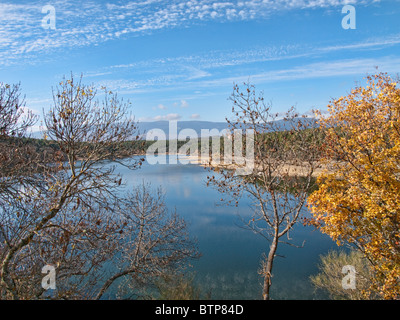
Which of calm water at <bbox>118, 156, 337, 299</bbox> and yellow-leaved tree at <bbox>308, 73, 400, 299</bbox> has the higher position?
yellow-leaved tree at <bbox>308, 73, 400, 299</bbox>

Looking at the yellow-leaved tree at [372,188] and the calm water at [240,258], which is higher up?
the yellow-leaved tree at [372,188]

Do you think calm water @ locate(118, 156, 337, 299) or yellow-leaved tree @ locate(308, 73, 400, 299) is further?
calm water @ locate(118, 156, 337, 299)

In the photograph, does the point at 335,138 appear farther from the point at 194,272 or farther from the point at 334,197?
the point at 194,272

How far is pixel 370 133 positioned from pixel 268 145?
15.2 feet

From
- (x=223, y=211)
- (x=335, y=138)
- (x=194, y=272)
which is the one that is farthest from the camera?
(x=223, y=211)

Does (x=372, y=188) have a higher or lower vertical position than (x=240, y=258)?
higher

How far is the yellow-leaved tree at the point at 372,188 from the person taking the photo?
26.8ft

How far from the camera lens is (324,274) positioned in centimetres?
1496

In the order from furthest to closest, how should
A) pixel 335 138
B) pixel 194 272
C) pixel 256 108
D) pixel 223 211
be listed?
pixel 223 211 → pixel 194 272 → pixel 256 108 → pixel 335 138

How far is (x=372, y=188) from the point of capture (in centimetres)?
835

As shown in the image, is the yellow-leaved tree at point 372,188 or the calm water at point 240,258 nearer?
the yellow-leaved tree at point 372,188

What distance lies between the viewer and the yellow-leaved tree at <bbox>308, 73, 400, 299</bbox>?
8180 mm

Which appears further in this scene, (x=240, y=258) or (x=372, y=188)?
(x=240, y=258)
